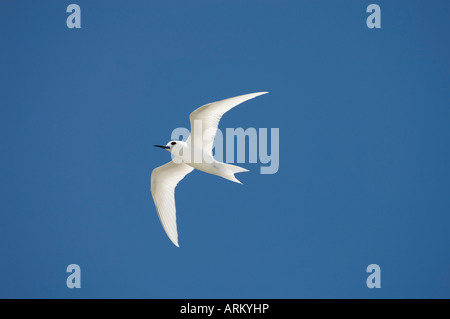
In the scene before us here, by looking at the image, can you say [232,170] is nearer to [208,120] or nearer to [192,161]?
[192,161]

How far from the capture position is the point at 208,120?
11750 millimetres

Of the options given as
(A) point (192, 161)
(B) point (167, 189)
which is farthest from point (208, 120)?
(B) point (167, 189)

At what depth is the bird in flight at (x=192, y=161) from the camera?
1162 cm

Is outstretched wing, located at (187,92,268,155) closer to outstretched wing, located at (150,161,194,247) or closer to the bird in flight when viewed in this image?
the bird in flight

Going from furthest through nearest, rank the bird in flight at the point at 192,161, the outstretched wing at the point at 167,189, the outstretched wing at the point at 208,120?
the outstretched wing at the point at 167,189 → the bird in flight at the point at 192,161 → the outstretched wing at the point at 208,120

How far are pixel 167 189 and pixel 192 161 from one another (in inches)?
54.2

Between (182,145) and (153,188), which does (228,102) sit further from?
(153,188)

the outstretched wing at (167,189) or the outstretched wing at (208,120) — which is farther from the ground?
the outstretched wing at (208,120)

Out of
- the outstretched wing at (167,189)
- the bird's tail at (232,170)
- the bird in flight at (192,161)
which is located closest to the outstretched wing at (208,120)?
the bird in flight at (192,161)

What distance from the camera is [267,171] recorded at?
12523mm

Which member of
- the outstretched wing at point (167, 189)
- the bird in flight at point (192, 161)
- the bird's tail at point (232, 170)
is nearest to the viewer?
the bird in flight at point (192, 161)

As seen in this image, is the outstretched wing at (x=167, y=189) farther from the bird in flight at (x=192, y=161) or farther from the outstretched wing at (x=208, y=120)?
the outstretched wing at (x=208, y=120)
